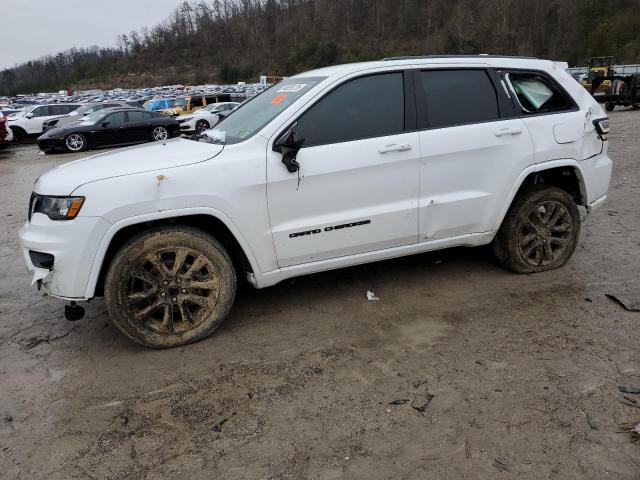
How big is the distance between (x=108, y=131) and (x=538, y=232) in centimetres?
1654

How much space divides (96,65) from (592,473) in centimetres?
16125

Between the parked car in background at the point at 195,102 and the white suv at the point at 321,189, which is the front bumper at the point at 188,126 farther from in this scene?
the white suv at the point at 321,189

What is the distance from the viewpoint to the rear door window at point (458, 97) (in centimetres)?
415

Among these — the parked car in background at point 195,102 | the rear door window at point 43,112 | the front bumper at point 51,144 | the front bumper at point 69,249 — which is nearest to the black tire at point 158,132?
the front bumper at point 51,144

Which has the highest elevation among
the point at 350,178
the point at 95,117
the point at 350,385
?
the point at 350,178

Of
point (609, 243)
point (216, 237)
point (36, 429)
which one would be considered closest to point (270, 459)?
point (36, 429)

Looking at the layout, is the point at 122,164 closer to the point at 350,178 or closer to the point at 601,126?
the point at 350,178

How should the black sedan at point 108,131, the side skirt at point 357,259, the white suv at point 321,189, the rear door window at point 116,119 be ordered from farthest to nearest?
the rear door window at point 116,119
the black sedan at point 108,131
the side skirt at point 357,259
the white suv at point 321,189

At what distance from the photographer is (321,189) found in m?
3.73

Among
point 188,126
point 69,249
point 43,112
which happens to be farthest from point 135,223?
point 43,112

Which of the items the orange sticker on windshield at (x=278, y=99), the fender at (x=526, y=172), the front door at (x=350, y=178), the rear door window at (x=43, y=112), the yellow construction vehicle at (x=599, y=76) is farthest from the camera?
the yellow construction vehicle at (x=599, y=76)

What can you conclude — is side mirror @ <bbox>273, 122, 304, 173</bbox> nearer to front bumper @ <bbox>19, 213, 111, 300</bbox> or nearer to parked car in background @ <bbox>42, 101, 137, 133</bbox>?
front bumper @ <bbox>19, 213, 111, 300</bbox>

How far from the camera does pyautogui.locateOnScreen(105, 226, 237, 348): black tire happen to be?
137 inches

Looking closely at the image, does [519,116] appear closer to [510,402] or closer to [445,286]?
[445,286]
